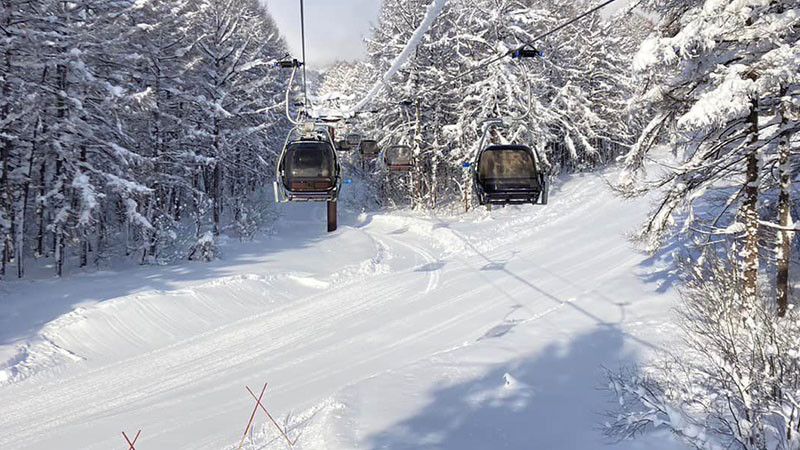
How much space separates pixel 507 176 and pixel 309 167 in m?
4.09

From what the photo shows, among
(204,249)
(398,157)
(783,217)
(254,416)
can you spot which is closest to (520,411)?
(254,416)

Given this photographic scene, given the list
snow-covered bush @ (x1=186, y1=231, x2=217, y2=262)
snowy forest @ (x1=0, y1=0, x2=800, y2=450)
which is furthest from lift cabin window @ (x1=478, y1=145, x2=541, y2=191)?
snow-covered bush @ (x1=186, y1=231, x2=217, y2=262)

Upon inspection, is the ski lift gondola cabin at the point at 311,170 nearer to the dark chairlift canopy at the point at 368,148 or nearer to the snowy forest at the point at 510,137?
the snowy forest at the point at 510,137

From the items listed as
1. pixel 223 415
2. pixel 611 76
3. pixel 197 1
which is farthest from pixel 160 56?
pixel 611 76

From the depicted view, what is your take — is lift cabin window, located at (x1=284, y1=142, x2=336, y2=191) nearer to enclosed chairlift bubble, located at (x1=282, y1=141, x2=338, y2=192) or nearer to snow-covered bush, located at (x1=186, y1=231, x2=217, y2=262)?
enclosed chairlift bubble, located at (x1=282, y1=141, x2=338, y2=192)

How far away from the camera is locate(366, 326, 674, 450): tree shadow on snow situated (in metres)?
6.94

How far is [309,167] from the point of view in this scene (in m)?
9.70

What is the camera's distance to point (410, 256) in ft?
71.7

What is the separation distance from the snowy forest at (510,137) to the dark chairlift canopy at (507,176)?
414mm

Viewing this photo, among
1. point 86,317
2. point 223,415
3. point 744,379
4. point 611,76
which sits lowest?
point 223,415

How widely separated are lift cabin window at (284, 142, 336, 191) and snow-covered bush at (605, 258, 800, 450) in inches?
260

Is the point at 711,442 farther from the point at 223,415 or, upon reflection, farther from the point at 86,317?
the point at 86,317

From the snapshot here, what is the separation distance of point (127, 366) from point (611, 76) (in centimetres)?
3449

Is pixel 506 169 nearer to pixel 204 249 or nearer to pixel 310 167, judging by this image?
pixel 310 167
